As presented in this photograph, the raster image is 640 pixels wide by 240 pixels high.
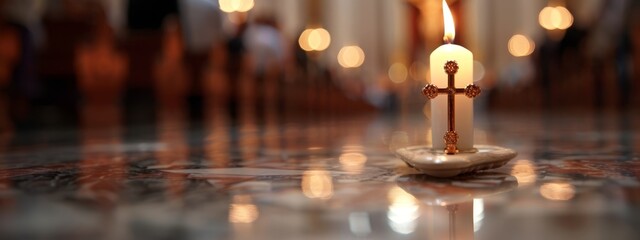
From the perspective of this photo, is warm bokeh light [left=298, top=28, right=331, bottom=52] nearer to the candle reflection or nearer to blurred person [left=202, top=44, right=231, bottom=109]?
blurred person [left=202, top=44, right=231, bottom=109]

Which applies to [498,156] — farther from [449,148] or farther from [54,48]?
[54,48]

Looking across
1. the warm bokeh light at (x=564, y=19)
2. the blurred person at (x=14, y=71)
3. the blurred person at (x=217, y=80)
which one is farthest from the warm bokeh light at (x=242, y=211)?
the warm bokeh light at (x=564, y=19)

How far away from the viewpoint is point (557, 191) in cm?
62

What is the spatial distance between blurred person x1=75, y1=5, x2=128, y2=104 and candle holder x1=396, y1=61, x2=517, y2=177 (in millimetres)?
2314

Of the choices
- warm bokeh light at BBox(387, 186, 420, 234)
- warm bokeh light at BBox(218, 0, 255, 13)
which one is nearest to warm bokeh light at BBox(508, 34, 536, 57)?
warm bokeh light at BBox(218, 0, 255, 13)

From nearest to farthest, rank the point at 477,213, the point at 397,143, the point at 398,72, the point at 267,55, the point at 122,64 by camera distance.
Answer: the point at 477,213, the point at 397,143, the point at 122,64, the point at 267,55, the point at 398,72

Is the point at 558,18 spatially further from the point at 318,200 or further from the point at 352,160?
the point at 318,200

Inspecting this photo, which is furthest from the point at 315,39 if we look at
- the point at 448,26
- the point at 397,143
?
the point at 448,26

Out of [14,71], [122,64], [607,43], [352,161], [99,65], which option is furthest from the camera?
[607,43]

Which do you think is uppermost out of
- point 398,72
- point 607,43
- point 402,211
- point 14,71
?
point 398,72

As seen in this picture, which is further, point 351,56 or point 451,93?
point 351,56

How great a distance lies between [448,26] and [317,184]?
0.77 ft

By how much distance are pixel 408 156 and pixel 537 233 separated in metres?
0.26

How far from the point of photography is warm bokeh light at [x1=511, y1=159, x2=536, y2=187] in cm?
69
